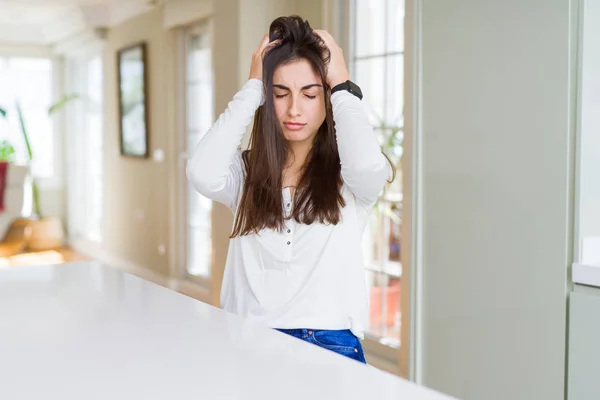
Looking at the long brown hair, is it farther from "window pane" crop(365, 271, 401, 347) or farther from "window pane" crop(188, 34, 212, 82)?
"window pane" crop(188, 34, 212, 82)

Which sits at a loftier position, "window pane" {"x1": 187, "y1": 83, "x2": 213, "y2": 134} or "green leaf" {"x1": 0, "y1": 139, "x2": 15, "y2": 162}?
"window pane" {"x1": 187, "y1": 83, "x2": 213, "y2": 134}

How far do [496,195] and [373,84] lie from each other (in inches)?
56.8

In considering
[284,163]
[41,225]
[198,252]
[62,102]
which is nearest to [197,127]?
[198,252]

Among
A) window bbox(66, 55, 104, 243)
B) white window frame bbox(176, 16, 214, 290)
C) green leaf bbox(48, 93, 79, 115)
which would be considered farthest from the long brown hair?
green leaf bbox(48, 93, 79, 115)

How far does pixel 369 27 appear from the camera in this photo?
3.60 meters

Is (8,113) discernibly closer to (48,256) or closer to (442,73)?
(48,256)

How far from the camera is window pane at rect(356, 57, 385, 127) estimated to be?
3.57 meters

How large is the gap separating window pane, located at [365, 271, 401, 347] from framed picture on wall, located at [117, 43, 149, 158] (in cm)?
319

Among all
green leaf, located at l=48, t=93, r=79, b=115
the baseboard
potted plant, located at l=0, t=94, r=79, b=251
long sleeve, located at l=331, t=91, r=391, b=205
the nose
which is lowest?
the baseboard

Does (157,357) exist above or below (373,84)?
below

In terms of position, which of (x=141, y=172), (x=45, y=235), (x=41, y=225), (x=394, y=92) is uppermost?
(x=394, y=92)

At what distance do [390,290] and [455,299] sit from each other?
1.11 meters

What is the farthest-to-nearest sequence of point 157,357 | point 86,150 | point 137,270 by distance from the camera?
point 86,150
point 137,270
point 157,357

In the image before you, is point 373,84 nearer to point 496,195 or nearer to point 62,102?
point 496,195
